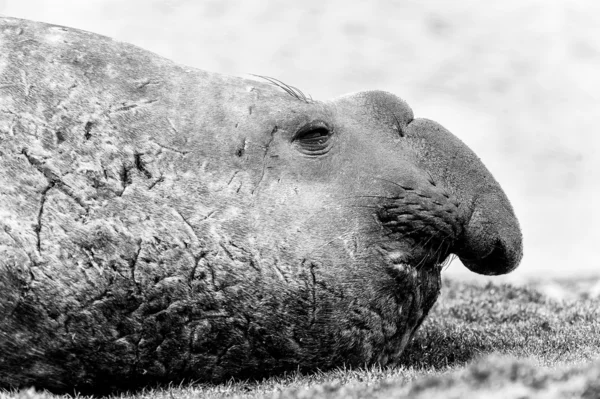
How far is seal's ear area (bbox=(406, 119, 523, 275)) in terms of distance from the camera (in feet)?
24.9

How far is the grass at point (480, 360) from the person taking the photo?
5119 mm

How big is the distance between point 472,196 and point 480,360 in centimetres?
234

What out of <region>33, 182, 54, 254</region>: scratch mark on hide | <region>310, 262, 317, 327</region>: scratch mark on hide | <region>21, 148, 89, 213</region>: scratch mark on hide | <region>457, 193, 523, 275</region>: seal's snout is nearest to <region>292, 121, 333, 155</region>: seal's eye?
<region>310, 262, 317, 327</region>: scratch mark on hide

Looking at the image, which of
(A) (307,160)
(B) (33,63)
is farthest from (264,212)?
(B) (33,63)

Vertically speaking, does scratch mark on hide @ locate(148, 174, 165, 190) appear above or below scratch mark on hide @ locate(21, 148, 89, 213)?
above

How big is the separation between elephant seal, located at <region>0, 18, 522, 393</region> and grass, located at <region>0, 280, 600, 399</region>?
353mm

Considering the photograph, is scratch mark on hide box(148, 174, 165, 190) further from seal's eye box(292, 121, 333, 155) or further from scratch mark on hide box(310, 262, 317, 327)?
scratch mark on hide box(310, 262, 317, 327)

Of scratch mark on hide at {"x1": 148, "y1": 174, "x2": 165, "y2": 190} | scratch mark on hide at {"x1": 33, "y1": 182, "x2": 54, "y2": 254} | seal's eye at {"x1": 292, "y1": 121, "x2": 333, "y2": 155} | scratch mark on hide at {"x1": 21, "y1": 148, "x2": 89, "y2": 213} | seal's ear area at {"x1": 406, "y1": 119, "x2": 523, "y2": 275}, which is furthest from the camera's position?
seal's ear area at {"x1": 406, "y1": 119, "x2": 523, "y2": 275}

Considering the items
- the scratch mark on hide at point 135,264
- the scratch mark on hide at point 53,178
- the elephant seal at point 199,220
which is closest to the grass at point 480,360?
the elephant seal at point 199,220

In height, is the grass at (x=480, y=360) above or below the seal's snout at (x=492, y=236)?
below

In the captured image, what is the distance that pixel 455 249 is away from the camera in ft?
25.4

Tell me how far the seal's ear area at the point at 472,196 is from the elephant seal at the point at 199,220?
2cm

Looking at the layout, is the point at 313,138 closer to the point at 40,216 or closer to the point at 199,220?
the point at 199,220

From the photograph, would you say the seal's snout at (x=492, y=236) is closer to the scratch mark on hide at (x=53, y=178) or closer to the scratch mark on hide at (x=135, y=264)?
the scratch mark on hide at (x=135, y=264)
